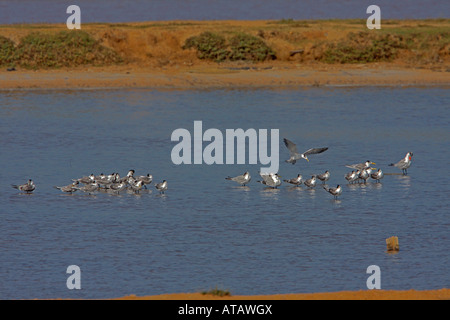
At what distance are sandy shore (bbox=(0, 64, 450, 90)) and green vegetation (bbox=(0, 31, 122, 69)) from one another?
854 millimetres

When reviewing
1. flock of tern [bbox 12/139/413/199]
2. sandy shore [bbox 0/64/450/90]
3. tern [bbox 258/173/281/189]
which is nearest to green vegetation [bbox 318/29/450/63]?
sandy shore [bbox 0/64/450/90]

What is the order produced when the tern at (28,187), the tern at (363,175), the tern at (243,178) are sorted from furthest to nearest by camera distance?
the tern at (363,175), the tern at (243,178), the tern at (28,187)

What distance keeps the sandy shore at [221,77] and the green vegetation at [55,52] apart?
0.85 m

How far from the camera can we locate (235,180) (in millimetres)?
26031

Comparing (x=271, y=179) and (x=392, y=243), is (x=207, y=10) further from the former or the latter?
(x=392, y=243)

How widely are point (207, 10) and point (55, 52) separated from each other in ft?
134

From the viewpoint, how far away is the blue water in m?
17.4

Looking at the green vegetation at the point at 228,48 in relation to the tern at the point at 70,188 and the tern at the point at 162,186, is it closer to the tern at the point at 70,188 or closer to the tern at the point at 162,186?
the tern at the point at 162,186

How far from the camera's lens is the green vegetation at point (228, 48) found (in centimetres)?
4784

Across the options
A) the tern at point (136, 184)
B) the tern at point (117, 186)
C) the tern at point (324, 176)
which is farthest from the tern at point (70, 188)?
the tern at point (324, 176)

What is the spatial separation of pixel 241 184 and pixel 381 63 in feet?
80.2

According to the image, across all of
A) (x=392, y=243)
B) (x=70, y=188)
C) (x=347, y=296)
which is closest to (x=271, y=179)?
(x=70, y=188)

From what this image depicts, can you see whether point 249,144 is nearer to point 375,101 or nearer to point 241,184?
point 241,184
